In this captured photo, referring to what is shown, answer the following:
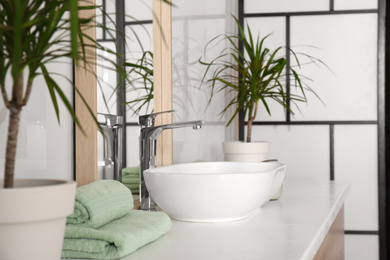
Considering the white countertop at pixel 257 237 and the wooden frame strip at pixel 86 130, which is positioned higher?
the wooden frame strip at pixel 86 130

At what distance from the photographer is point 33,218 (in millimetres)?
749

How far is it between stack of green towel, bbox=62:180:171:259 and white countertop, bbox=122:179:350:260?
3cm

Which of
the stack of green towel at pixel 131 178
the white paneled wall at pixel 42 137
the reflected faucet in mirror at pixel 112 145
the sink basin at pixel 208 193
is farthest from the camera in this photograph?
the stack of green towel at pixel 131 178

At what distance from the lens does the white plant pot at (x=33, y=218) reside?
2.42 feet

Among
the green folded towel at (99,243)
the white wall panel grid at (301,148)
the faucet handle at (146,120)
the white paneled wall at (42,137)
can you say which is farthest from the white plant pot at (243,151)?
the green folded towel at (99,243)

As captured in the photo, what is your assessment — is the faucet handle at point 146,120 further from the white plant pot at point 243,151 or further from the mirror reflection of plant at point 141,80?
the white plant pot at point 243,151

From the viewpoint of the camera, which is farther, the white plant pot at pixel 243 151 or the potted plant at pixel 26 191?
the white plant pot at pixel 243 151

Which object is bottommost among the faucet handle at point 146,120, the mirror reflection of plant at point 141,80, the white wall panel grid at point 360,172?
the white wall panel grid at point 360,172

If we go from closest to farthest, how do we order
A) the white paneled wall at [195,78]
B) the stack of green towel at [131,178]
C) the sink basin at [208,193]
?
the sink basin at [208,193] → the stack of green towel at [131,178] → the white paneled wall at [195,78]

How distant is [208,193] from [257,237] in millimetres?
171

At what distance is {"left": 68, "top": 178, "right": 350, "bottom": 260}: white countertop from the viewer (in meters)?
1.08

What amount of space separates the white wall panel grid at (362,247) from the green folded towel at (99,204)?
226 centimetres

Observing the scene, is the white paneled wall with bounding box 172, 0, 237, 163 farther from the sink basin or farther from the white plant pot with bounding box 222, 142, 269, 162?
the sink basin

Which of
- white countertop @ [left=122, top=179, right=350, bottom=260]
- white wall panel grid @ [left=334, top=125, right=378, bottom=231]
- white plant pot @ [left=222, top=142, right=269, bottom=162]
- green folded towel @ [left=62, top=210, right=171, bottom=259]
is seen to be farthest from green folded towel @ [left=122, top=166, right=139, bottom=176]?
white wall panel grid @ [left=334, top=125, right=378, bottom=231]
